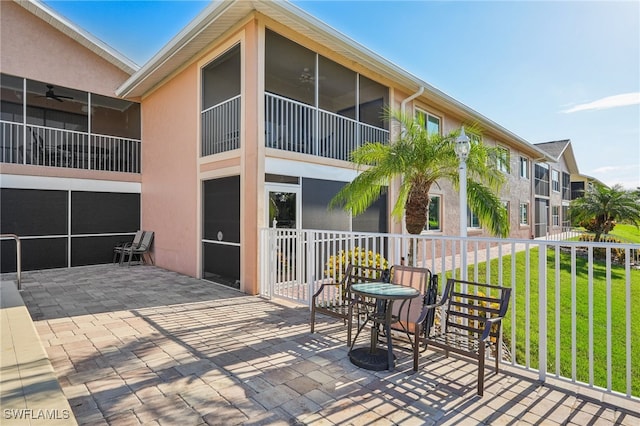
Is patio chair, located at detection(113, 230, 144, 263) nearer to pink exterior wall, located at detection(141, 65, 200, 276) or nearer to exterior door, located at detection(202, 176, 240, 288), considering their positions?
pink exterior wall, located at detection(141, 65, 200, 276)

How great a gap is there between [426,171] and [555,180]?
95.0 feet

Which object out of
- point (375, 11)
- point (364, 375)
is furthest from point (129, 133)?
point (364, 375)

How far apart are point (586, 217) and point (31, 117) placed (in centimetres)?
2897

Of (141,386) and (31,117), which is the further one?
(31,117)

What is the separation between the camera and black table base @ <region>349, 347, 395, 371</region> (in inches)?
140

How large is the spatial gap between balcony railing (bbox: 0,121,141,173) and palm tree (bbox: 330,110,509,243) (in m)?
9.46

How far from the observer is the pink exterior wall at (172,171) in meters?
9.20

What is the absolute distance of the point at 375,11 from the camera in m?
8.94

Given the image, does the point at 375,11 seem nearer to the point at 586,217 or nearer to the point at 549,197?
the point at 586,217

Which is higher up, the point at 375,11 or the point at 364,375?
the point at 375,11

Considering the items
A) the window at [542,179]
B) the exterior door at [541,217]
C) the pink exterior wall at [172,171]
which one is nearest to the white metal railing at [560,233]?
the exterior door at [541,217]

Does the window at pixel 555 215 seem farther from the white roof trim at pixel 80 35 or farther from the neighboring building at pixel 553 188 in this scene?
the white roof trim at pixel 80 35

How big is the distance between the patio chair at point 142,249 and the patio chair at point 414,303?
9476mm

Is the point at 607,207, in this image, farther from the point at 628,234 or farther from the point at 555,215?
the point at 628,234
